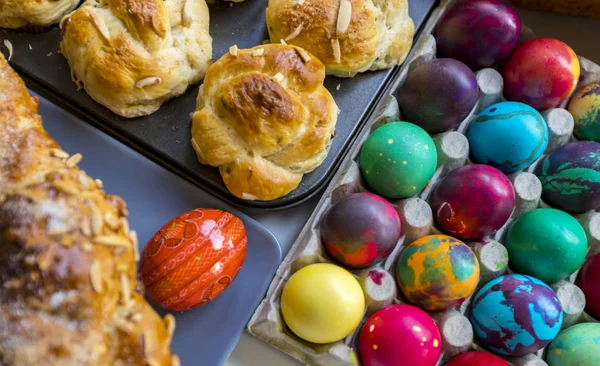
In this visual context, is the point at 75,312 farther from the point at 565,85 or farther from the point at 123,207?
the point at 565,85

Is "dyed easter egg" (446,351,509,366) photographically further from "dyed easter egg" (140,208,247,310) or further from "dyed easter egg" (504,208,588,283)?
"dyed easter egg" (140,208,247,310)

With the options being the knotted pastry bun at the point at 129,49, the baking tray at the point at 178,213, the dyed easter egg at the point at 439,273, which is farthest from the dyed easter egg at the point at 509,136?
the knotted pastry bun at the point at 129,49

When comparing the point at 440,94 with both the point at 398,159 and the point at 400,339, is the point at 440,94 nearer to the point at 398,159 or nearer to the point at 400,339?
the point at 398,159

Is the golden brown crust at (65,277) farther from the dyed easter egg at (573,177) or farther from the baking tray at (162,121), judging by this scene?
the dyed easter egg at (573,177)

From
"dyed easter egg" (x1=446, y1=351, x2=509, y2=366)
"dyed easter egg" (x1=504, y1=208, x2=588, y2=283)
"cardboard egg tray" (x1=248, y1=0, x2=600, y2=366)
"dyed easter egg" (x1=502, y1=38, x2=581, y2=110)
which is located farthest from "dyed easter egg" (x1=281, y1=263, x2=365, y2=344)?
"dyed easter egg" (x1=502, y1=38, x2=581, y2=110)

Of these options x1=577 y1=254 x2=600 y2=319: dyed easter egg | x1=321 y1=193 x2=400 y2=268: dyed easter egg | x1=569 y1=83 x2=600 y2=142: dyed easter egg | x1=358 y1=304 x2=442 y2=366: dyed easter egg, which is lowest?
x1=358 y1=304 x2=442 y2=366: dyed easter egg
